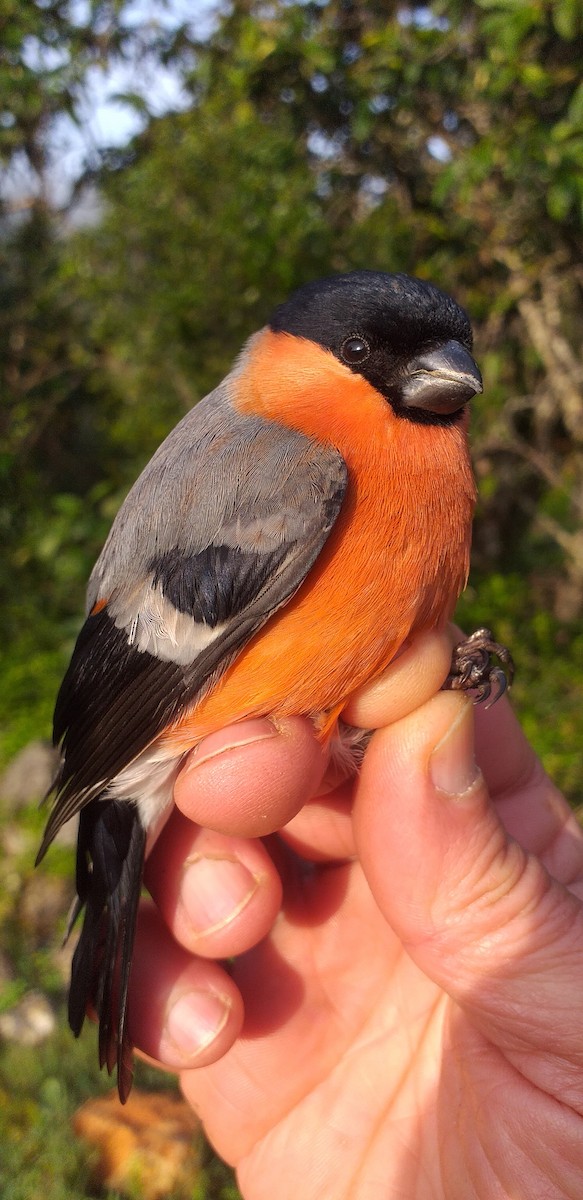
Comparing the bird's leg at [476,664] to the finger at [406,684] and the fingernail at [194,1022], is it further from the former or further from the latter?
the fingernail at [194,1022]

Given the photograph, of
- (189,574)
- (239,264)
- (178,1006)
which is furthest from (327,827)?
(239,264)

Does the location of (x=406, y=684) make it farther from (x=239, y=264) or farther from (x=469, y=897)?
(x=239, y=264)

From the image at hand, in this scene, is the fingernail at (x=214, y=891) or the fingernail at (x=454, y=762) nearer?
the fingernail at (x=454, y=762)

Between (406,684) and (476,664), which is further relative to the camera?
(476,664)

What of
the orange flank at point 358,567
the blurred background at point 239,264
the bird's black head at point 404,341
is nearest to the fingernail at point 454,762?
the orange flank at point 358,567

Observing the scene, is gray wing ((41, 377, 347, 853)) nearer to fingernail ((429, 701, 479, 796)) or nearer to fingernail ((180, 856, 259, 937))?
fingernail ((180, 856, 259, 937))

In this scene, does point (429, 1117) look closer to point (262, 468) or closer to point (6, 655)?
point (262, 468)
